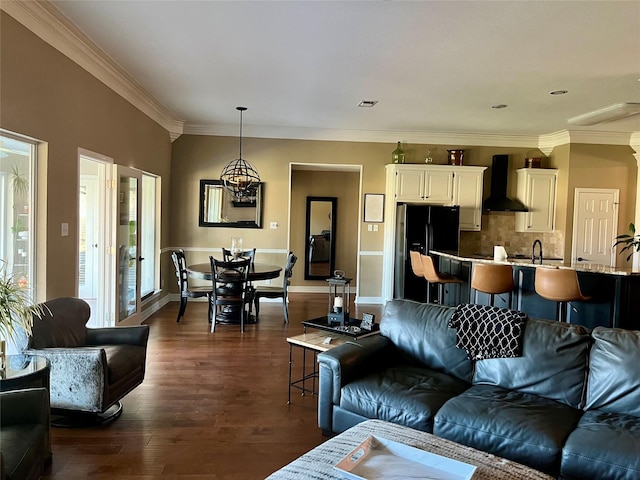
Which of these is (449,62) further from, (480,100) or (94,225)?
(94,225)

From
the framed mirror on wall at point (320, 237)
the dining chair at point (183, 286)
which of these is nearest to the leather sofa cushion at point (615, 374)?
the dining chair at point (183, 286)

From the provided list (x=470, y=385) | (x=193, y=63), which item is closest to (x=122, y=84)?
(x=193, y=63)

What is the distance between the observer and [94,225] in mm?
5457

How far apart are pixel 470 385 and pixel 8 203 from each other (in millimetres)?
3506

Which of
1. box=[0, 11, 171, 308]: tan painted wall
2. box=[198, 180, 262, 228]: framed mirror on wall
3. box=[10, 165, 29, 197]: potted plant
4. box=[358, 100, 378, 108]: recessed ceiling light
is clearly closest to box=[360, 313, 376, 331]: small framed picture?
box=[0, 11, 171, 308]: tan painted wall

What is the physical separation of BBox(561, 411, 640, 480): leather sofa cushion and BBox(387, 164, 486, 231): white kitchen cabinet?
5.43m

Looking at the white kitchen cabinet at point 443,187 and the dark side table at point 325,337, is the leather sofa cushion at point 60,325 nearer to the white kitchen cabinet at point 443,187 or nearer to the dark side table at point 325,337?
the dark side table at point 325,337

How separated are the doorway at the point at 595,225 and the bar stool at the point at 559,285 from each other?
3237 mm

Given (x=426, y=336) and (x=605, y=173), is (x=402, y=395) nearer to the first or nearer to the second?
(x=426, y=336)

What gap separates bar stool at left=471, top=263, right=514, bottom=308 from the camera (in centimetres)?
487

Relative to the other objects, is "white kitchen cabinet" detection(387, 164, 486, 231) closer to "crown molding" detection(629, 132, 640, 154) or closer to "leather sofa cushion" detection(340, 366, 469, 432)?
"crown molding" detection(629, 132, 640, 154)

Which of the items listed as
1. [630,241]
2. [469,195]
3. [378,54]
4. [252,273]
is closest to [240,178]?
[252,273]

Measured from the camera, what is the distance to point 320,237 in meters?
9.12

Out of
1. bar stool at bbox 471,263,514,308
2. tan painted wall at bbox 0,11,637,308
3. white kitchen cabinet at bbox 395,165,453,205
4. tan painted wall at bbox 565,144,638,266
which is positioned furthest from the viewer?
white kitchen cabinet at bbox 395,165,453,205
